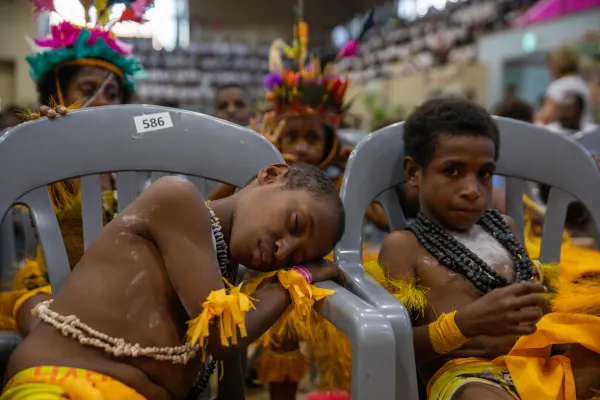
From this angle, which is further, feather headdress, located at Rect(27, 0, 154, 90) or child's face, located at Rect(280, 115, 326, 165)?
child's face, located at Rect(280, 115, 326, 165)

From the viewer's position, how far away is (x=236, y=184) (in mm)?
1462

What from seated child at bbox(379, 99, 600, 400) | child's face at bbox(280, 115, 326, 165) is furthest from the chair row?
child's face at bbox(280, 115, 326, 165)

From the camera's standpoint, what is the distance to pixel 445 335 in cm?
121

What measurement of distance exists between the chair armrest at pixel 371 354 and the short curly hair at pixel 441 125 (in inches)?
21.0

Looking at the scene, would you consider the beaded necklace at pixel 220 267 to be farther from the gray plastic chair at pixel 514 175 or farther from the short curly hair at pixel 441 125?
the short curly hair at pixel 441 125

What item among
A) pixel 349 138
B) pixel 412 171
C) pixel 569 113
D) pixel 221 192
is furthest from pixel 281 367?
pixel 569 113

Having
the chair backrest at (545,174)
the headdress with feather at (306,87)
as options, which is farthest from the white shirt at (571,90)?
the chair backrest at (545,174)

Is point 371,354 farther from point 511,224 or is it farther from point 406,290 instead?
point 511,224

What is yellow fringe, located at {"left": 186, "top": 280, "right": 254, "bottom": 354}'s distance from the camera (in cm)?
105

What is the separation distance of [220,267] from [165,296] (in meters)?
0.11

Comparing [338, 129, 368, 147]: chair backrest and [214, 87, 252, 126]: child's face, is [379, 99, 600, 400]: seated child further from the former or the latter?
[214, 87, 252, 126]: child's face

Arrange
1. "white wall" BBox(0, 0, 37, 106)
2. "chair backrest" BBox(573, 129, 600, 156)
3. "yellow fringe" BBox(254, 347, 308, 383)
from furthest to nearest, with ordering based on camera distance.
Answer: "white wall" BBox(0, 0, 37, 106) < "chair backrest" BBox(573, 129, 600, 156) < "yellow fringe" BBox(254, 347, 308, 383)

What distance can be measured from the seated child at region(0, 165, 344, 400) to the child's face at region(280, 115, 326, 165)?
1014mm

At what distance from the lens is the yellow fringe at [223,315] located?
1053mm
